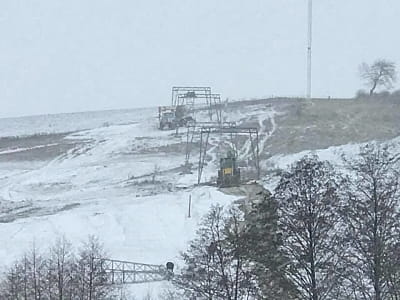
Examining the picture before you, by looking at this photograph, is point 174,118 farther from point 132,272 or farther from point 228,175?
point 132,272

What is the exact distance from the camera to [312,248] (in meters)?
14.5

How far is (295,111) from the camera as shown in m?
58.8

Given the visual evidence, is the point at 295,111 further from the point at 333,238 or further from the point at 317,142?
the point at 333,238

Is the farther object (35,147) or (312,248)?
(35,147)

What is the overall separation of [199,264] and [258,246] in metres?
1.45

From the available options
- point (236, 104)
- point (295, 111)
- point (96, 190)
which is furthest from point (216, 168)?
point (236, 104)

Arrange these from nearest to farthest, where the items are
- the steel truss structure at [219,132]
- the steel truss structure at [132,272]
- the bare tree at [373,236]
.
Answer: the bare tree at [373,236], the steel truss structure at [132,272], the steel truss structure at [219,132]

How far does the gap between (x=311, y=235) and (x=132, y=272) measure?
26.3 ft

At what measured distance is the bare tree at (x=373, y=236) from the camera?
14.0 metres

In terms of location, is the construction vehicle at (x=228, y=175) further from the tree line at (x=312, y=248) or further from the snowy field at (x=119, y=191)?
the tree line at (x=312, y=248)

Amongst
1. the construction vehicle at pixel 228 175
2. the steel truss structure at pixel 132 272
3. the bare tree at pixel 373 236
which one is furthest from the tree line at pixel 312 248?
the construction vehicle at pixel 228 175

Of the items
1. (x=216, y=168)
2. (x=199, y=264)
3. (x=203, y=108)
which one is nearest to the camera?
(x=199, y=264)

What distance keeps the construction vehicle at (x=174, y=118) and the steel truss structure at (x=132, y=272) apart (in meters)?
34.8

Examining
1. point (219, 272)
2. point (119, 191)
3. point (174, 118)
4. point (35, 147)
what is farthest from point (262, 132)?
point (219, 272)
